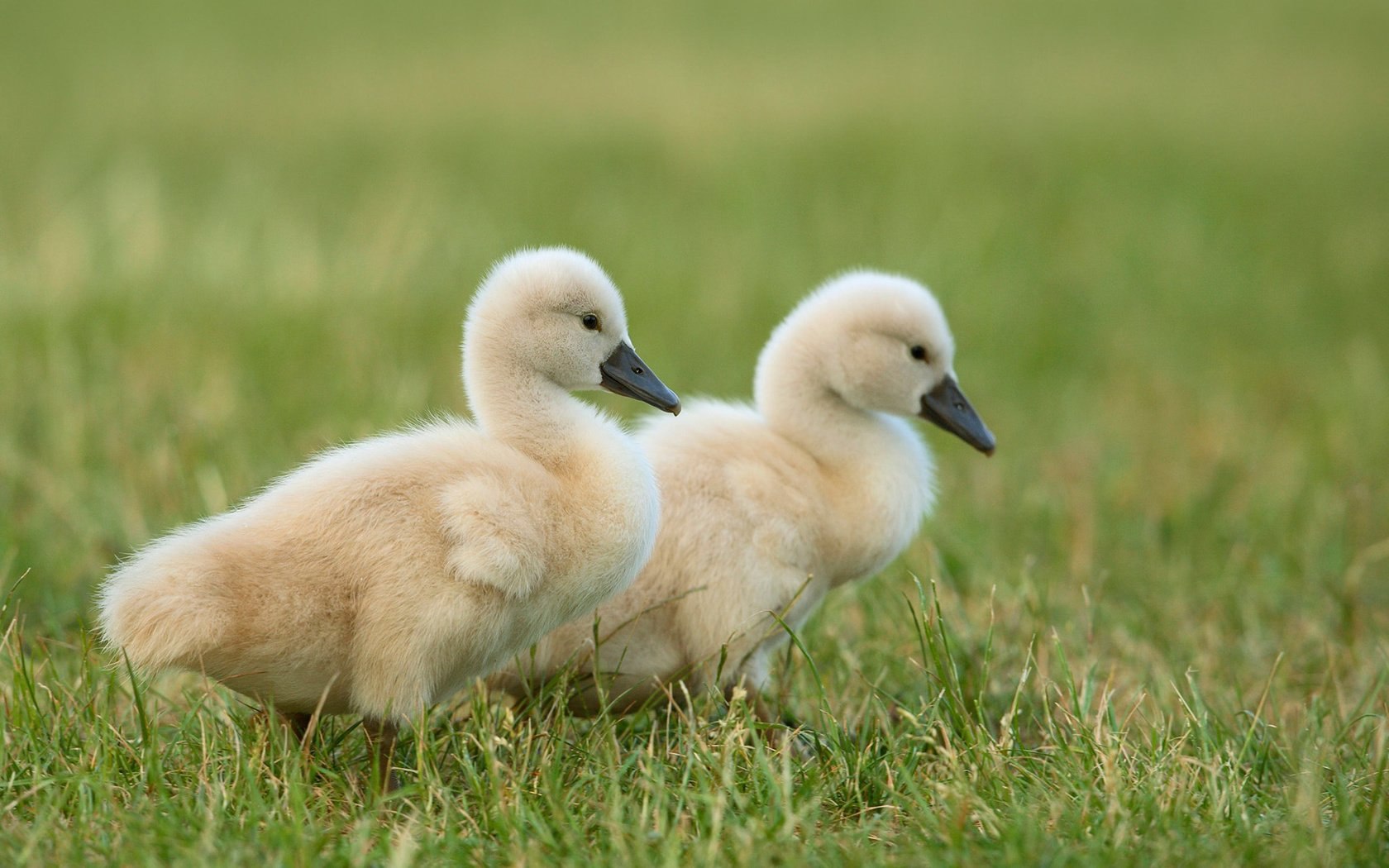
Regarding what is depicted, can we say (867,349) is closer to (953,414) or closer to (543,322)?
(953,414)

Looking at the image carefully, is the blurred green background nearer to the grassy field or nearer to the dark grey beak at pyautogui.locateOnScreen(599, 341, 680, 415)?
the grassy field

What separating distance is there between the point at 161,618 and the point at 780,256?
6.80 m

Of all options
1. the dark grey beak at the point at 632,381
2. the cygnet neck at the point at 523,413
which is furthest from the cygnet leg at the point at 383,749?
the dark grey beak at the point at 632,381

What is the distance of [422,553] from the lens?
3.12m

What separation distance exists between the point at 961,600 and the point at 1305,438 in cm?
284

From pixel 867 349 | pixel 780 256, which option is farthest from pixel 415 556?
pixel 780 256

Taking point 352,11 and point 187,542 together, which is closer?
point 187,542

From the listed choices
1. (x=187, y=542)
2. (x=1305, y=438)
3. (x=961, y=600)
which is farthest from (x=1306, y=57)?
(x=187, y=542)

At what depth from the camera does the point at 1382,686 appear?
4.04m

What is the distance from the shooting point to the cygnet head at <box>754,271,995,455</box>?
13.8 ft

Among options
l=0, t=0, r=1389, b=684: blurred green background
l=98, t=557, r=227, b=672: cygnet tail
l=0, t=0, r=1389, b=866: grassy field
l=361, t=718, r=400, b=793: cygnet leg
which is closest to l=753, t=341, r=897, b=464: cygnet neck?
l=0, t=0, r=1389, b=866: grassy field

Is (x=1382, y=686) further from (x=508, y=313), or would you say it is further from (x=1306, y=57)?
(x=1306, y=57)

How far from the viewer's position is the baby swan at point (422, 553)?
303cm

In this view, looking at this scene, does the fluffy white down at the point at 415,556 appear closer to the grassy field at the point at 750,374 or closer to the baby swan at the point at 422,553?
the baby swan at the point at 422,553
